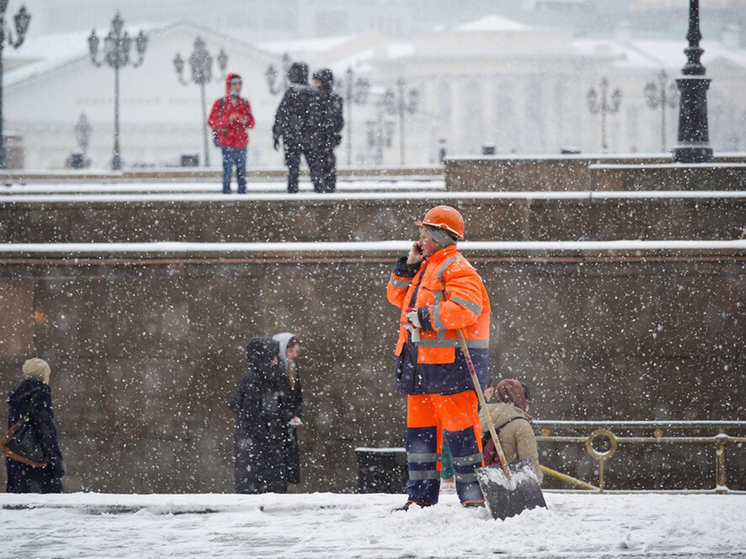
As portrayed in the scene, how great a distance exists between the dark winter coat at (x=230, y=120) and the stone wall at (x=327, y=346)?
2.55 metres

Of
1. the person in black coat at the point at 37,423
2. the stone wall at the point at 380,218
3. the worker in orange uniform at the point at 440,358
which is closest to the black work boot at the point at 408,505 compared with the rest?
the worker in orange uniform at the point at 440,358

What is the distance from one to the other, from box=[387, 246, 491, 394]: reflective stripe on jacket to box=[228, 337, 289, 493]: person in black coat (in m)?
2.83

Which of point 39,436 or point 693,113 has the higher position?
point 693,113

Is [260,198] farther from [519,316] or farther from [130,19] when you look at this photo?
[130,19]

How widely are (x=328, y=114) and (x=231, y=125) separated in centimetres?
115

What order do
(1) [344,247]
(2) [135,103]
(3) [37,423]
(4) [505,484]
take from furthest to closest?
1. (2) [135,103]
2. (1) [344,247]
3. (3) [37,423]
4. (4) [505,484]

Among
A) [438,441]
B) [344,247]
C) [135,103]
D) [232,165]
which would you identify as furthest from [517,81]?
[438,441]

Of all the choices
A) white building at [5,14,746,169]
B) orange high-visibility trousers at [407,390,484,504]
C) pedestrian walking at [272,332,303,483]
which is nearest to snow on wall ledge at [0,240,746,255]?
pedestrian walking at [272,332,303,483]

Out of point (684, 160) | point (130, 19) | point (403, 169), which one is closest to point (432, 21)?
point (130, 19)

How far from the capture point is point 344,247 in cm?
1134

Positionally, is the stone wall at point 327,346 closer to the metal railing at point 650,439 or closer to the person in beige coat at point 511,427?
the metal railing at point 650,439

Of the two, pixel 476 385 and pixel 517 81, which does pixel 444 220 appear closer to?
pixel 476 385

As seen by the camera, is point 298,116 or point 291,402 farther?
point 298,116

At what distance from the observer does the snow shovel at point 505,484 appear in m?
6.75
